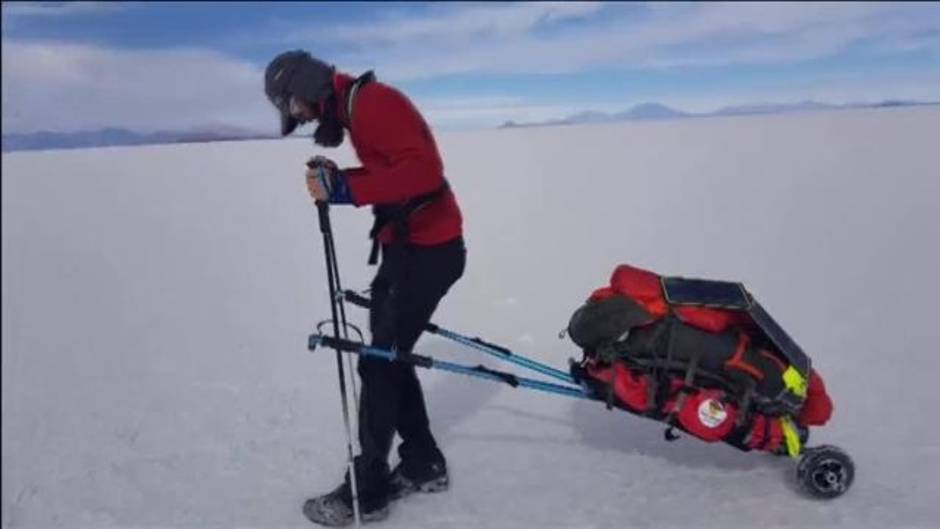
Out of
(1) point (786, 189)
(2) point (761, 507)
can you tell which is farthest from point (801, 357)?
(1) point (786, 189)

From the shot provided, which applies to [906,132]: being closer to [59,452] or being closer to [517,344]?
[517,344]

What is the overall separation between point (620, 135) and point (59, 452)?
2754 cm

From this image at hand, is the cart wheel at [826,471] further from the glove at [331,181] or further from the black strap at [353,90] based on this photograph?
the black strap at [353,90]

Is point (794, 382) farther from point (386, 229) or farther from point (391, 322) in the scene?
point (386, 229)

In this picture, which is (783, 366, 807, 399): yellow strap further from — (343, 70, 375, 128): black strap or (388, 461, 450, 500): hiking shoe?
(343, 70, 375, 128): black strap

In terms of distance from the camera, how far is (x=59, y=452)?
4844 mm

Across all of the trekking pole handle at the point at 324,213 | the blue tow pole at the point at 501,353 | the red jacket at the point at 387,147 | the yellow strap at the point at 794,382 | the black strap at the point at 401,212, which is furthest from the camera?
the blue tow pole at the point at 501,353

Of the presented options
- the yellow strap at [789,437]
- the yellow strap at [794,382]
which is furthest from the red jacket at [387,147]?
the yellow strap at [789,437]

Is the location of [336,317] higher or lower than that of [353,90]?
lower

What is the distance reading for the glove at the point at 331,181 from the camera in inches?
136

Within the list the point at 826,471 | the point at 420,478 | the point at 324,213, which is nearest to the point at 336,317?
the point at 324,213

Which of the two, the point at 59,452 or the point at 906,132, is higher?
the point at 906,132

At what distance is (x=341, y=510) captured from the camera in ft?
12.8

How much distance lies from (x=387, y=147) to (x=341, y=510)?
4.97 ft
